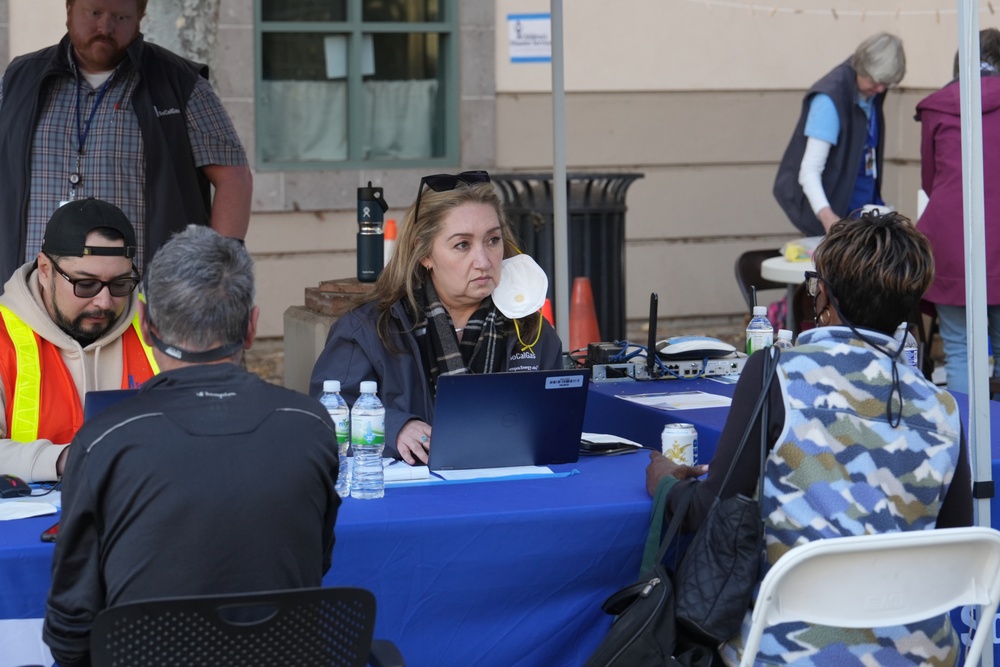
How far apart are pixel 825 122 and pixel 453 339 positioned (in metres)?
3.07

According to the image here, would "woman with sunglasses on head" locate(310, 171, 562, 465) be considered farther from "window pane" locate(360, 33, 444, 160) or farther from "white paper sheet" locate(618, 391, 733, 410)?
"window pane" locate(360, 33, 444, 160)

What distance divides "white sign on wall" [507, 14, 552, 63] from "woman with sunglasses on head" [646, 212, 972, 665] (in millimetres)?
5195

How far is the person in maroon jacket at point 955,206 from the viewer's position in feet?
17.0

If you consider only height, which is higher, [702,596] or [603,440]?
[603,440]

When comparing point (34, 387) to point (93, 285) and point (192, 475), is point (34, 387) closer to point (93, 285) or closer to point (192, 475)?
point (93, 285)

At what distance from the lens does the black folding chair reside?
1.86m

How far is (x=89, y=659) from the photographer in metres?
2.12

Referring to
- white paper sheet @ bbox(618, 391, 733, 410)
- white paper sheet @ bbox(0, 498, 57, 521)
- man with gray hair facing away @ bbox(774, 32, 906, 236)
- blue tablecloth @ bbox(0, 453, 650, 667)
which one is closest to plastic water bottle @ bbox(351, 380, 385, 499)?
blue tablecloth @ bbox(0, 453, 650, 667)

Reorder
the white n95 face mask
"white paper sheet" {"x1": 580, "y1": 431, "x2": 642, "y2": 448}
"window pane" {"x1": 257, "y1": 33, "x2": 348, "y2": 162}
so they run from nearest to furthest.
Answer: "white paper sheet" {"x1": 580, "y1": 431, "x2": 642, "y2": 448} → the white n95 face mask → "window pane" {"x1": 257, "y1": 33, "x2": 348, "y2": 162}

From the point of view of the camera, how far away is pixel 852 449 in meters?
2.50

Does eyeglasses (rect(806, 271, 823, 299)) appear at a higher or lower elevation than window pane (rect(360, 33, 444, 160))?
lower

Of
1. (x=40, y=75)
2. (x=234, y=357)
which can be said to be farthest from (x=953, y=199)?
(x=234, y=357)

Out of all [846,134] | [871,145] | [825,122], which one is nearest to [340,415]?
[825,122]

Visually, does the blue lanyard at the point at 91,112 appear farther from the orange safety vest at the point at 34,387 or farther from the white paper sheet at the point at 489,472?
the white paper sheet at the point at 489,472
